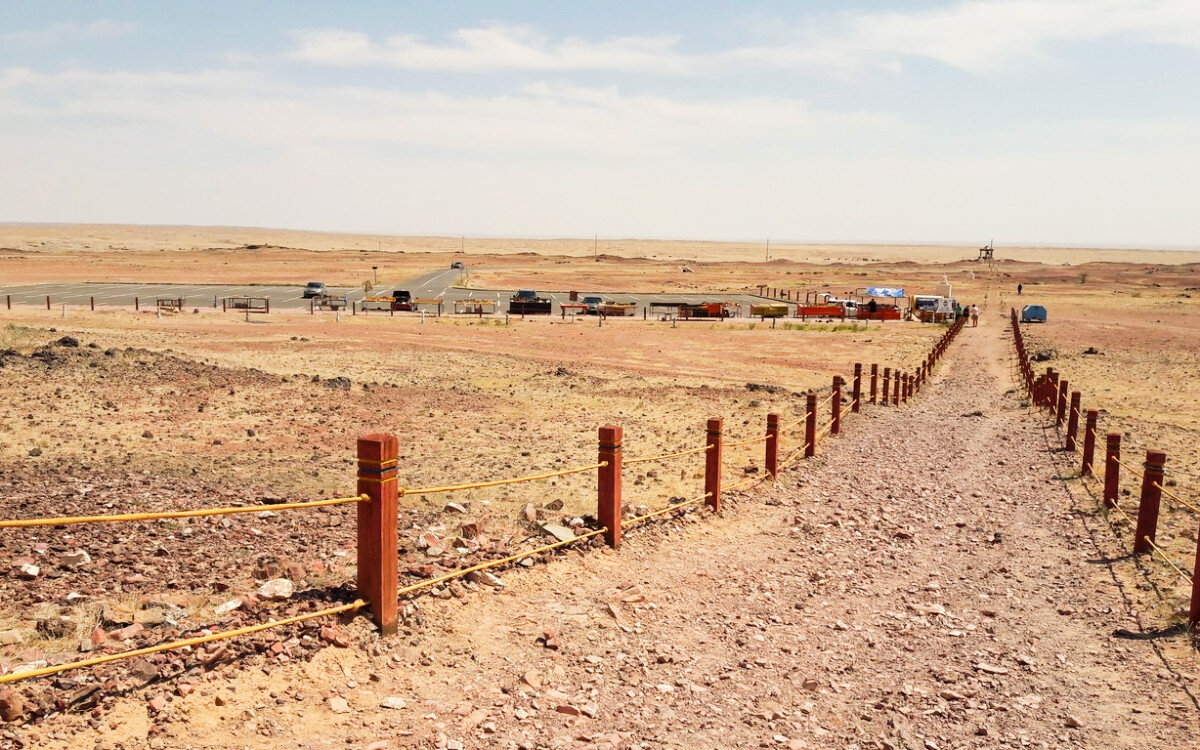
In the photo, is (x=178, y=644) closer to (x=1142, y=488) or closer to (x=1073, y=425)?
(x=1142, y=488)

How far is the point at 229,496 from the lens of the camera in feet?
36.0

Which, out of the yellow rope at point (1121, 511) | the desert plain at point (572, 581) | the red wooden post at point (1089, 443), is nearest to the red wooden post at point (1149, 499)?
the desert plain at point (572, 581)

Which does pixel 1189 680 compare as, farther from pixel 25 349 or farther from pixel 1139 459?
pixel 25 349

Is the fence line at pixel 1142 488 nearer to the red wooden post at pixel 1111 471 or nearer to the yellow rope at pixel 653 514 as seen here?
the red wooden post at pixel 1111 471

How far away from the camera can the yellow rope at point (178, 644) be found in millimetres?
4593

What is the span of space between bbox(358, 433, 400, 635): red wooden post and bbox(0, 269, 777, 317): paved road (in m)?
53.4

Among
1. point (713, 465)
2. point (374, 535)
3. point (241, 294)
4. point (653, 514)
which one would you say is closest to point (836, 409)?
point (713, 465)

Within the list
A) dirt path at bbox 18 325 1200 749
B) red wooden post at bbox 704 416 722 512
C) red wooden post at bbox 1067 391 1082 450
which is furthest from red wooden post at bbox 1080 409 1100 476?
red wooden post at bbox 704 416 722 512

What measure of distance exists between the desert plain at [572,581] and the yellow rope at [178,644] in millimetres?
171

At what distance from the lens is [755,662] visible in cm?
714

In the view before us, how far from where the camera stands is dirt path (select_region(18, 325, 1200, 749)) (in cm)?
566

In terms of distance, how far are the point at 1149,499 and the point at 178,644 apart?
9369 mm

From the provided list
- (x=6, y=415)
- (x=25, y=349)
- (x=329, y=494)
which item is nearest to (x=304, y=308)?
(x=25, y=349)

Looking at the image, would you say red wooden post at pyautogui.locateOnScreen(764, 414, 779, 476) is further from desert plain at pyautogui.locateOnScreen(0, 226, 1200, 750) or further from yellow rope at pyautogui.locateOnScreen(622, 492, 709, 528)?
yellow rope at pyautogui.locateOnScreen(622, 492, 709, 528)
